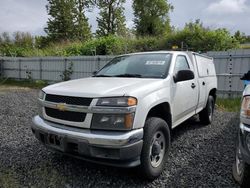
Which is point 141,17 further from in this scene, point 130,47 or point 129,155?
point 129,155

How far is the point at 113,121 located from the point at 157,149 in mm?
853

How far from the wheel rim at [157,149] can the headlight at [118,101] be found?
65 centimetres

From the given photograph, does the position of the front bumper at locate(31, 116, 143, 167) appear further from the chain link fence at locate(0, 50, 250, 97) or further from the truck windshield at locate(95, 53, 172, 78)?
the chain link fence at locate(0, 50, 250, 97)

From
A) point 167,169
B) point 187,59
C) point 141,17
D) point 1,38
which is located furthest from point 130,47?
point 1,38

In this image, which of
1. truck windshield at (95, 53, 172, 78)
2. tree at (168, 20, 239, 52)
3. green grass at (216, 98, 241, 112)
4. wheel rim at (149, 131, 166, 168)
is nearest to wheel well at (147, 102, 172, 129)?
wheel rim at (149, 131, 166, 168)

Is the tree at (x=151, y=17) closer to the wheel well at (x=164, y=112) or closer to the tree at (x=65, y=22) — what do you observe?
the tree at (x=65, y=22)

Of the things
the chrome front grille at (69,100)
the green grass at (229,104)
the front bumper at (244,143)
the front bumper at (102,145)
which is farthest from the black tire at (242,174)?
the green grass at (229,104)

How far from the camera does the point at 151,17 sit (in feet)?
105

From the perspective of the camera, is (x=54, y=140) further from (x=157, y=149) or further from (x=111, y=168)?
(x=157, y=149)

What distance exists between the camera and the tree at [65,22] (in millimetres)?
32906

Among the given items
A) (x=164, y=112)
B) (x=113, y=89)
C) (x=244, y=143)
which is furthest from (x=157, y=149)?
(x=244, y=143)

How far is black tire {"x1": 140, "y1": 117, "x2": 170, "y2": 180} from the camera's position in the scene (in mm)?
2953

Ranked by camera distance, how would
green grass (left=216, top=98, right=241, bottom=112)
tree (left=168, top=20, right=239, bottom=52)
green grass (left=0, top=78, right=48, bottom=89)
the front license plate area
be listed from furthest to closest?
green grass (left=0, top=78, right=48, bottom=89), tree (left=168, top=20, right=239, bottom=52), green grass (left=216, top=98, right=241, bottom=112), the front license plate area

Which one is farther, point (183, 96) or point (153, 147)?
point (183, 96)
